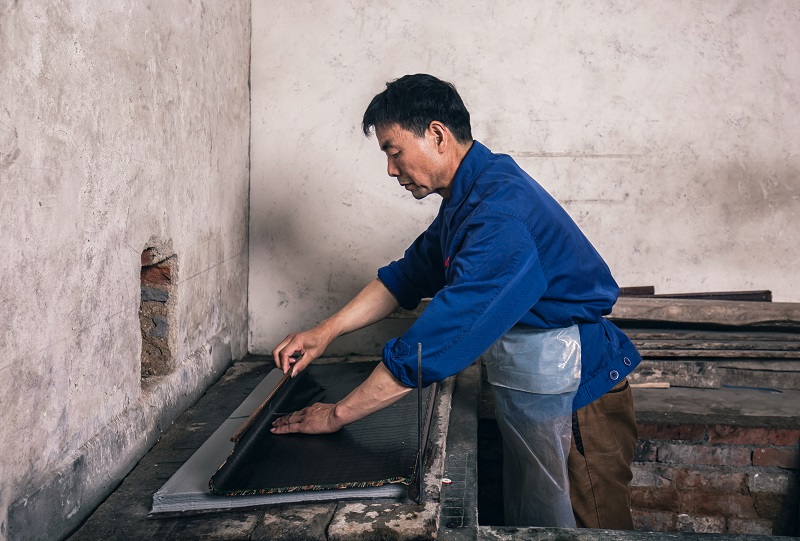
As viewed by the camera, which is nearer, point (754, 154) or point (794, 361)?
point (794, 361)

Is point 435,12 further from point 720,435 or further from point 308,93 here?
point 720,435

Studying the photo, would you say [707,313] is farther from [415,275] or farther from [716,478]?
[415,275]

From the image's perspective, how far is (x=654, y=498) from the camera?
3398 millimetres

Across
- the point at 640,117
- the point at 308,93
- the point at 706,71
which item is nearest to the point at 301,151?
the point at 308,93

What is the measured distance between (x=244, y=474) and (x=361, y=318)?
809mm

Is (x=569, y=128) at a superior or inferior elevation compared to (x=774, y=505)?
superior

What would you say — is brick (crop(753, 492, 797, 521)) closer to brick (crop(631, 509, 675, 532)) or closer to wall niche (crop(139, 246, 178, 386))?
brick (crop(631, 509, 675, 532))

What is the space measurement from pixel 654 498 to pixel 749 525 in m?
0.47

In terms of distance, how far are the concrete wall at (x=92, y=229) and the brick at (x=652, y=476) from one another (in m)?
2.04

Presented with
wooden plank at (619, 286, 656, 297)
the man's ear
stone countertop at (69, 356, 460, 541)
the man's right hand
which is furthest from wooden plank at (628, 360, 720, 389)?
the man's ear

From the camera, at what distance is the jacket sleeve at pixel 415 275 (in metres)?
2.79

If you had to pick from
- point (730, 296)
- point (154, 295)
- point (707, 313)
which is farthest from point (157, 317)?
point (730, 296)

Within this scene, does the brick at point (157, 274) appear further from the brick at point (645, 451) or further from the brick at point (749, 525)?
the brick at point (749, 525)

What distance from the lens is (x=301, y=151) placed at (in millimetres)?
4148
